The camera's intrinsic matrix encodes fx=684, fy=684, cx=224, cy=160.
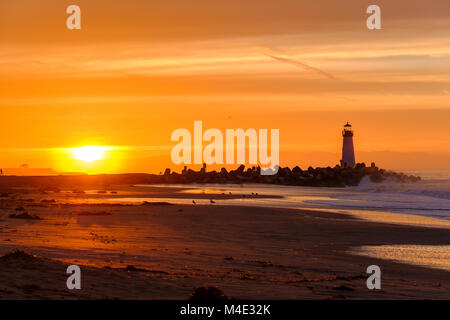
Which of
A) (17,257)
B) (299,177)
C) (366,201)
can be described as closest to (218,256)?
(17,257)

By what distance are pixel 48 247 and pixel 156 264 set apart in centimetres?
265

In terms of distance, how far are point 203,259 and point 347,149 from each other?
284 feet

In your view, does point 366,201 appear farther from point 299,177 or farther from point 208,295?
point 299,177

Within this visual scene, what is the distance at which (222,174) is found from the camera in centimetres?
9119

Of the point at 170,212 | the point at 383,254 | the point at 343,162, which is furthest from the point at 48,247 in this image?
the point at 343,162

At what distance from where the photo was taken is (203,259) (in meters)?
13.2

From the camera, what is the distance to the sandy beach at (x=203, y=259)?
9.60m

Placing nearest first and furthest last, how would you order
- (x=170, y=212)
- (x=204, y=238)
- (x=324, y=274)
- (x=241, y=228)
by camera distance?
1. (x=324, y=274)
2. (x=204, y=238)
3. (x=241, y=228)
4. (x=170, y=212)

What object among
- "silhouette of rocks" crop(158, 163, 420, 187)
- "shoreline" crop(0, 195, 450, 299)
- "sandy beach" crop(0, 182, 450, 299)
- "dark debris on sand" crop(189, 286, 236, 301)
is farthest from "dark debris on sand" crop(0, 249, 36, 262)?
"silhouette of rocks" crop(158, 163, 420, 187)

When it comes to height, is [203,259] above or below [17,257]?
below

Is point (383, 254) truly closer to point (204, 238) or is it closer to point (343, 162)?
point (204, 238)

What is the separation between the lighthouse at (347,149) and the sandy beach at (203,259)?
73826 millimetres

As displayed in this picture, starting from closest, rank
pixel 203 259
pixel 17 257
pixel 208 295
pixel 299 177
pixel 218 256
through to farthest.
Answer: pixel 208 295 < pixel 17 257 < pixel 203 259 < pixel 218 256 < pixel 299 177
